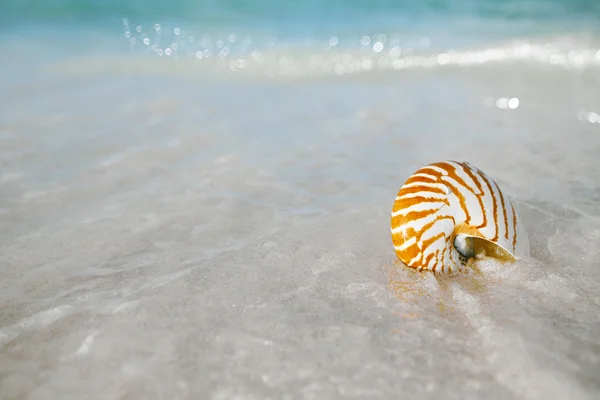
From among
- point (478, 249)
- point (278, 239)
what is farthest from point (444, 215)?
point (278, 239)

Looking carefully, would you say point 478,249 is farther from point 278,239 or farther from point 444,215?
point 278,239

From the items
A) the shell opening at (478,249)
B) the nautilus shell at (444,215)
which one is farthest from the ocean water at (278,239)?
the nautilus shell at (444,215)

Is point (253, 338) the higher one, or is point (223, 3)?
point (223, 3)

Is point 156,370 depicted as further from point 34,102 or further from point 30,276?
point 34,102

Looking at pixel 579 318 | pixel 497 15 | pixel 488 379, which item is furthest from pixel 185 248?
pixel 497 15

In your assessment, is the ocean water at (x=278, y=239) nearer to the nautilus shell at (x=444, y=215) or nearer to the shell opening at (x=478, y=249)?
the shell opening at (x=478, y=249)

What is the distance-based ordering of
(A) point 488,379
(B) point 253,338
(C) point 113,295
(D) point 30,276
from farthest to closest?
(D) point 30,276 < (C) point 113,295 < (B) point 253,338 < (A) point 488,379

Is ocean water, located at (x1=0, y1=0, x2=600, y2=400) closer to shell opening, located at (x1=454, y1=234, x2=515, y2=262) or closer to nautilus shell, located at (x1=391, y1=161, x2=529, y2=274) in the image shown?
shell opening, located at (x1=454, y1=234, x2=515, y2=262)
